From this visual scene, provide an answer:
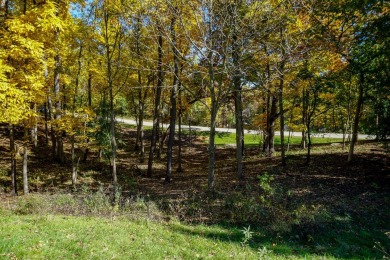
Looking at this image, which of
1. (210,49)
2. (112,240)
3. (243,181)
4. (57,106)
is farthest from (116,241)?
(57,106)

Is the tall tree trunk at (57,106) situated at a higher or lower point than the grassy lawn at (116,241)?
higher

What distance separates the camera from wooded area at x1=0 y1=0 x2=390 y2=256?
8.78 m

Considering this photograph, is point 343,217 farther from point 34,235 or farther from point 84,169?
point 84,169

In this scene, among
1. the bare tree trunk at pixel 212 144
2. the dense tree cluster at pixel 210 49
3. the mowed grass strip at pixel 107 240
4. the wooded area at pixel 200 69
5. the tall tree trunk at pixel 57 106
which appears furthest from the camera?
the tall tree trunk at pixel 57 106

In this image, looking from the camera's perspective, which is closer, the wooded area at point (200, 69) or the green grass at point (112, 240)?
the green grass at point (112, 240)

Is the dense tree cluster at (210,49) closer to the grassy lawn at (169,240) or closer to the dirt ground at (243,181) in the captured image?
the dirt ground at (243,181)

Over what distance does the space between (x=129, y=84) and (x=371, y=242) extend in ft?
53.9

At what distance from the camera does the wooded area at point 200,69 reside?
28.8 feet

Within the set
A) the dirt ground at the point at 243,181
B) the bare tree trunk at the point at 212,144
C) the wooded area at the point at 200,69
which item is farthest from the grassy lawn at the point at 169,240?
the bare tree trunk at the point at 212,144

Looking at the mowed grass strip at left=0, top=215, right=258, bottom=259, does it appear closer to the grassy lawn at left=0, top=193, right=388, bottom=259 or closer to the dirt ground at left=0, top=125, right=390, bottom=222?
the grassy lawn at left=0, top=193, right=388, bottom=259

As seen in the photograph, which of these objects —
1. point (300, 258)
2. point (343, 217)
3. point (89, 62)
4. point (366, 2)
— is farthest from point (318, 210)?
point (89, 62)

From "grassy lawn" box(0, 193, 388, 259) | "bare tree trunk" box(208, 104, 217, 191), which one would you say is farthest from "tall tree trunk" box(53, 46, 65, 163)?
"bare tree trunk" box(208, 104, 217, 191)

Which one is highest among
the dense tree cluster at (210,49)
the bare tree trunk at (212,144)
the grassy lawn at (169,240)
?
the dense tree cluster at (210,49)

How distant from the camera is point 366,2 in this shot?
8.73 metres
